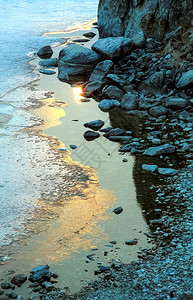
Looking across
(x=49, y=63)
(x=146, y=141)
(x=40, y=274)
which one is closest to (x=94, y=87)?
(x=49, y=63)

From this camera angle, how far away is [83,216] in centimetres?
499

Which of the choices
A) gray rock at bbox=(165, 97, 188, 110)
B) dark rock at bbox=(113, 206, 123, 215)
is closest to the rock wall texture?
gray rock at bbox=(165, 97, 188, 110)

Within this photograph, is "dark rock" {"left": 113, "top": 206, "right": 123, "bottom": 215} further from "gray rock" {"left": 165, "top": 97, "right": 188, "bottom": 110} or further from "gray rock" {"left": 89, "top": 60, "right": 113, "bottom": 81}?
"gray rock" {"left": 89, "top": 60, "right": 113, "bottom": 81}

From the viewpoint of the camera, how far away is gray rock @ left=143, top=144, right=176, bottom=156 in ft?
21.2

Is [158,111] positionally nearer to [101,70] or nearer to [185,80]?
[185,80]

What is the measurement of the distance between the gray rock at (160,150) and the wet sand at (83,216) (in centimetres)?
29

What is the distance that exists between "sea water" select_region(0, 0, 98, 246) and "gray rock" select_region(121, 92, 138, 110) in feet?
6.54

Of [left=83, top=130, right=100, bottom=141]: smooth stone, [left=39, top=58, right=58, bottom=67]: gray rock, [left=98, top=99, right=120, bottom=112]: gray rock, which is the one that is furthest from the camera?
[left=39, top=58, right=58, bottom=67]: gray rock

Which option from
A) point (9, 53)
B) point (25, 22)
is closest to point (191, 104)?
point (9, 53)

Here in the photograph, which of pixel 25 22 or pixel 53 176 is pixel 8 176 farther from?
pixel 25 22

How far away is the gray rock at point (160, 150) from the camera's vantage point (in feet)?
21.2

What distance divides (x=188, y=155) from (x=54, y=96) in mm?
4084

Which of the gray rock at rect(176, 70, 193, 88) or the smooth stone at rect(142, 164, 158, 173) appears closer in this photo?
the smooth stone at rect(142, 164, 158, 173)

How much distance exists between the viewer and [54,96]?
9.48m
